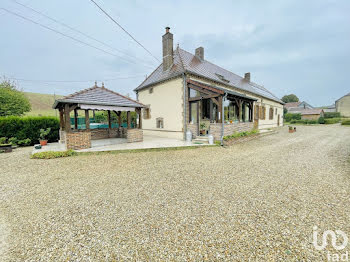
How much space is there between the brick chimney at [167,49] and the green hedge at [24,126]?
10.4 meters

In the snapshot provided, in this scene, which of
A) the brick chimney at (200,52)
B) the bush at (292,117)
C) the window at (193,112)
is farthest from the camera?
the bush at (292,117)

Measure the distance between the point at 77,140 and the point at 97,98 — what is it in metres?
2.70

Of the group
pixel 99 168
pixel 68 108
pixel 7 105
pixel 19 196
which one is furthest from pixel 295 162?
pixel 7 105

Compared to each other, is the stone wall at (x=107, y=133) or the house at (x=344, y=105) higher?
the house at (x=344, y=105)

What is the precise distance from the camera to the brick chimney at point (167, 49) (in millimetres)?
12594

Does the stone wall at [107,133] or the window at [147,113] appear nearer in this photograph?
the stone wall at [107,133]

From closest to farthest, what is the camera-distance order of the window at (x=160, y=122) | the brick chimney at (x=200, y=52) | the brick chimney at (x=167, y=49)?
Result: the brick chimney at (x=167, y=49)
the window at (x=160, y=122)
the brick chimney at (x=200, y=52)

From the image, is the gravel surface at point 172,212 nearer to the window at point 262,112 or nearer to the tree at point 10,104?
the window at point 262,112

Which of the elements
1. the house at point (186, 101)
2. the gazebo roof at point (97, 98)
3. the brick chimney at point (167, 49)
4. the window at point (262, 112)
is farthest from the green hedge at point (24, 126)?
the window at point (262, 112)

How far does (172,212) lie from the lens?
9.48 feet

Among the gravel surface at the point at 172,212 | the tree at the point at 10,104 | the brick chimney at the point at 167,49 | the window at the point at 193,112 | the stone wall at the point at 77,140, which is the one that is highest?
the brick chimney at the point at 167,49

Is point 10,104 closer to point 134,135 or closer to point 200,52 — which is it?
point 134,135

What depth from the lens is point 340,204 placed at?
3.04 meters

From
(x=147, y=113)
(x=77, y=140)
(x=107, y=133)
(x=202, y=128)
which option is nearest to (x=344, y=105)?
(x=202, y=128)
